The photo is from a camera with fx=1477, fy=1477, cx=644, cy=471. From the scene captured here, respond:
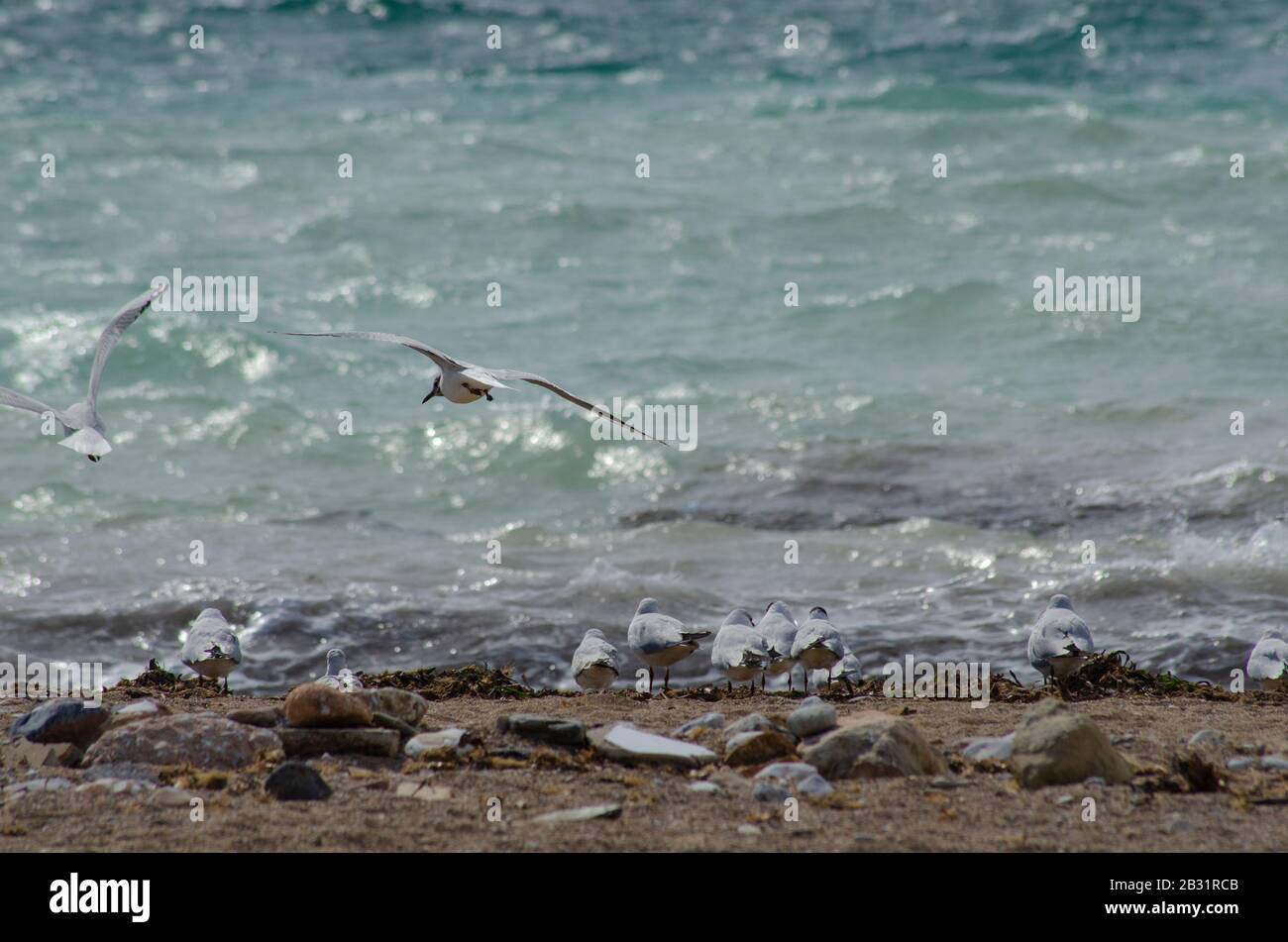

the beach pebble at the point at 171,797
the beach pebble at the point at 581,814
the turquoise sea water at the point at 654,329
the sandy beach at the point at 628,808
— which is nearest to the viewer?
the sandy beach at the point at 628,808

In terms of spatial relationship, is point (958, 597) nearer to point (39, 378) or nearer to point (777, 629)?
point (777, 629)

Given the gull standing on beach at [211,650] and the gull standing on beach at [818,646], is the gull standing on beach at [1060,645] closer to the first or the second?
the gull standing on beach at [818,646]

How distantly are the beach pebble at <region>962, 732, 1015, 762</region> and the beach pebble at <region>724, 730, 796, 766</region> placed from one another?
0.66 metres

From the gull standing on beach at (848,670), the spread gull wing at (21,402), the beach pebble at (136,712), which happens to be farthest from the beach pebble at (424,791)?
the gull standing on beach at (848,670)

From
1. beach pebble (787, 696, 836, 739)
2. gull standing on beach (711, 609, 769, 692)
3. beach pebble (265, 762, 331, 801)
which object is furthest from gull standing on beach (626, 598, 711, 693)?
beach pebble (265, 762, 331, 801)

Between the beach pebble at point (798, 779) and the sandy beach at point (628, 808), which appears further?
the beach pebble at point (798, 779)

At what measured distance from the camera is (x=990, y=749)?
17.8 feet

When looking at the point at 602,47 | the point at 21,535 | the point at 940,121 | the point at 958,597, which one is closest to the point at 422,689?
the point at 958,597

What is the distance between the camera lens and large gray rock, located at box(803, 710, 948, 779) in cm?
518

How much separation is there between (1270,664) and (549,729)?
360cm

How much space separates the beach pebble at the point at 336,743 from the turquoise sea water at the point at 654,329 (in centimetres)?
279

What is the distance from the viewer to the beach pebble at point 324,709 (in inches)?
216

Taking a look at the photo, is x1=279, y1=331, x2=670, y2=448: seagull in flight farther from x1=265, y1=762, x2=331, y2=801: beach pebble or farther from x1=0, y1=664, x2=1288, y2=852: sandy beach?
x1=265, y1=762, x2=331, y2=801: beach pebble

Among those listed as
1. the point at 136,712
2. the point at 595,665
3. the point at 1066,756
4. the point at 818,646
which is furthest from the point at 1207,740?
the point at 136,712
